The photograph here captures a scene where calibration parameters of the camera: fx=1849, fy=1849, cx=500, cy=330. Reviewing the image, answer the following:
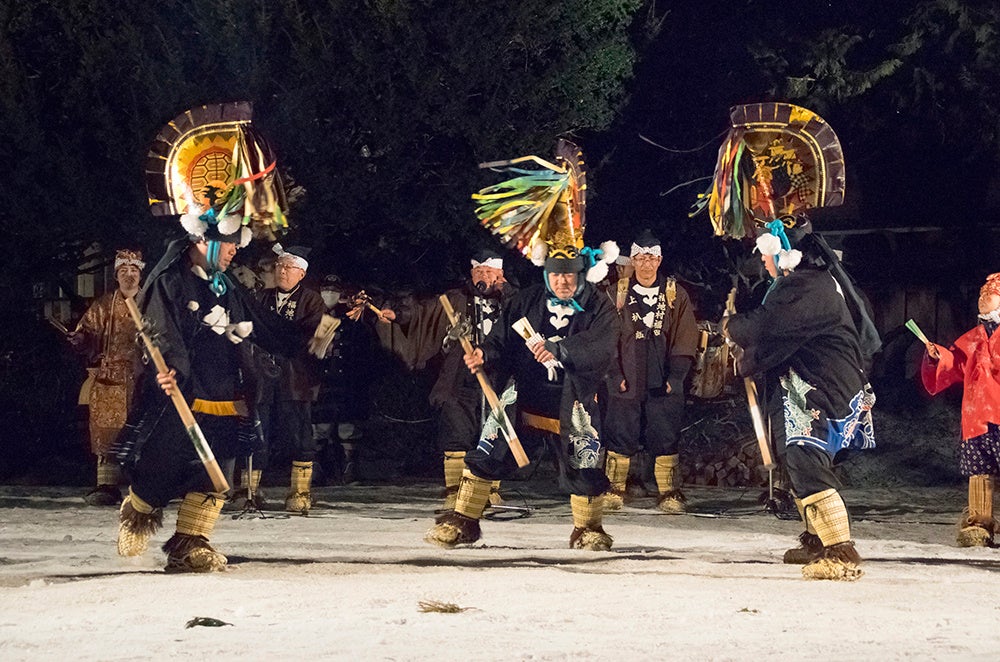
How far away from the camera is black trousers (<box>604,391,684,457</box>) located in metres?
13.5

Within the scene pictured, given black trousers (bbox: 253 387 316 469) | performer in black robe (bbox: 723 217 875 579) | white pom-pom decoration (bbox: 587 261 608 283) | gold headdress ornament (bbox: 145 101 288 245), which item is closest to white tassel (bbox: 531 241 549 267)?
white pom-pom decoration (bbox: 587 261 608 283)

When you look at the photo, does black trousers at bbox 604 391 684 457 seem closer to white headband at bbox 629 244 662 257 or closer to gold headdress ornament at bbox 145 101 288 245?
white headband at bbox 629 244 662 257

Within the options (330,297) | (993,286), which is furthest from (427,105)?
(993,286)

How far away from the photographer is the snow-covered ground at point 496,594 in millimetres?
7512

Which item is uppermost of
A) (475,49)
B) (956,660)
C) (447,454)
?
(475,49)

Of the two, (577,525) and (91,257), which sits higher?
(91,257)

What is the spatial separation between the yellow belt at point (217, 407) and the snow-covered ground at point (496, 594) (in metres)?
0.82

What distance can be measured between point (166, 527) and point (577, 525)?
264 centimetres

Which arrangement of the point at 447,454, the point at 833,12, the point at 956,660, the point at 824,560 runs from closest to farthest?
the point at 956,660 < the point at 824,560 < the point at 447,454 < the point at 833,12

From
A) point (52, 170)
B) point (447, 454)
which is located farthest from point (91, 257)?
point (447, 454)

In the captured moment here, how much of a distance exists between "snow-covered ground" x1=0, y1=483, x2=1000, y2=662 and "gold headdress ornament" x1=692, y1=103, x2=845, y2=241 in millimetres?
1975

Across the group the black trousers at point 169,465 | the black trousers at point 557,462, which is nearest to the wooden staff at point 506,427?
the black trousers at point 557,462

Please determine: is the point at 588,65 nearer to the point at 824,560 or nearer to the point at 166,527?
the point at 166,527

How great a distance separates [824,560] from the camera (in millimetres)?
9438
